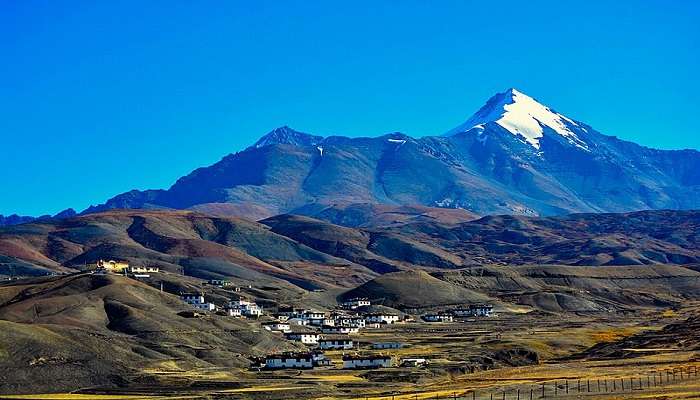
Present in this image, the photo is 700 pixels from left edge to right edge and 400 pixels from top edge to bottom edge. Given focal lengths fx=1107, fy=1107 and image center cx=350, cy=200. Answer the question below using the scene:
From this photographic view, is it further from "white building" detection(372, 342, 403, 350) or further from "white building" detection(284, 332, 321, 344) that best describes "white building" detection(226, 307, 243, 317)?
"white building" detection(372, 342, 403, 350)

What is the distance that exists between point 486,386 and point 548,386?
6746 mm

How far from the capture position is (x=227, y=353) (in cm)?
13800

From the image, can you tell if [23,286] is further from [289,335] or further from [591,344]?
[591,344]

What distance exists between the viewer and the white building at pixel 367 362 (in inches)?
5108

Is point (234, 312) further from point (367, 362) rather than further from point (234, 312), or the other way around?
point (367, 362)

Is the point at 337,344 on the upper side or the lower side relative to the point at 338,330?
lower

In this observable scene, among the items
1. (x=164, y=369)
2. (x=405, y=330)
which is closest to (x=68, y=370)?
(x=164, y=369)

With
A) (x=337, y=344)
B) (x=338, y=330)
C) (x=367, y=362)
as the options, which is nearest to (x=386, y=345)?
(x=337, y=344)

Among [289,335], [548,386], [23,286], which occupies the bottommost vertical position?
[548,386]

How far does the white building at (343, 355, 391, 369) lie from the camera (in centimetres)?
12975

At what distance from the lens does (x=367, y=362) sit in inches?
5138

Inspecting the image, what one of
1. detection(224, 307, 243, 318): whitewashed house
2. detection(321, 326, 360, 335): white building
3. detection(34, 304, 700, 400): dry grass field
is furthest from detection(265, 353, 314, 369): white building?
detection(224, 307, 243, 318): whitewashed house

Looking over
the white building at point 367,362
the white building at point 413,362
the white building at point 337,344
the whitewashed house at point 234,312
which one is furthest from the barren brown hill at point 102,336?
the whitewashed house at point 234,312

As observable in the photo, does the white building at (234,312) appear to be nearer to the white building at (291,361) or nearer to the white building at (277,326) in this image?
the white building at (277,326)
